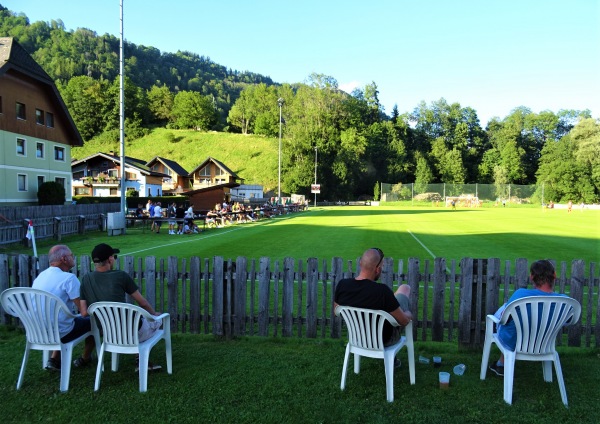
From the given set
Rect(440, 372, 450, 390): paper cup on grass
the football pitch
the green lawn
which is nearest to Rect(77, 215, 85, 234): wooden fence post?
the football pitch

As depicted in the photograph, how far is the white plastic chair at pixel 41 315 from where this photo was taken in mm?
4023

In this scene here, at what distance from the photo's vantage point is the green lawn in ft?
11.9

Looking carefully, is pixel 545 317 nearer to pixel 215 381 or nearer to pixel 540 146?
pixel 215 381

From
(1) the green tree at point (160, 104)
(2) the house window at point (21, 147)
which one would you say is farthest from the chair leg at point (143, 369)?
(1) the green tree at point (160, 104)

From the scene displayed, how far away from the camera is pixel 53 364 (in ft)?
14.9

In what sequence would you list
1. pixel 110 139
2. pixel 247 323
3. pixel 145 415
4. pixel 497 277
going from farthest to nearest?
pixel 110 139, pixel 247 323, pixel 497 277, pixel 145 415

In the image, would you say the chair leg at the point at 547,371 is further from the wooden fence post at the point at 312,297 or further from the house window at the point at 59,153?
the house window at the point at 59,153

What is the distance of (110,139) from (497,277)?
4249 inches

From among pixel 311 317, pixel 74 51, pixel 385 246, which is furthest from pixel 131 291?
pixel 74 51

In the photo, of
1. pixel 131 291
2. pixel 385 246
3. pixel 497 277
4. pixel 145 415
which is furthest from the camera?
pixel 385 246

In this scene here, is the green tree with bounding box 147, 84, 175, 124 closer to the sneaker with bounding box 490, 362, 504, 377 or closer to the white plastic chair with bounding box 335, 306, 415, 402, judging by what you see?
the white plastic chair with bounding box 335, 306, 415, 402

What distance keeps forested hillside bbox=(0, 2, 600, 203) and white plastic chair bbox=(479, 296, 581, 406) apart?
7034cm

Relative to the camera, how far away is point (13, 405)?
151 inches

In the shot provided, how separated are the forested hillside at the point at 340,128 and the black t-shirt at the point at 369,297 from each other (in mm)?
70161
